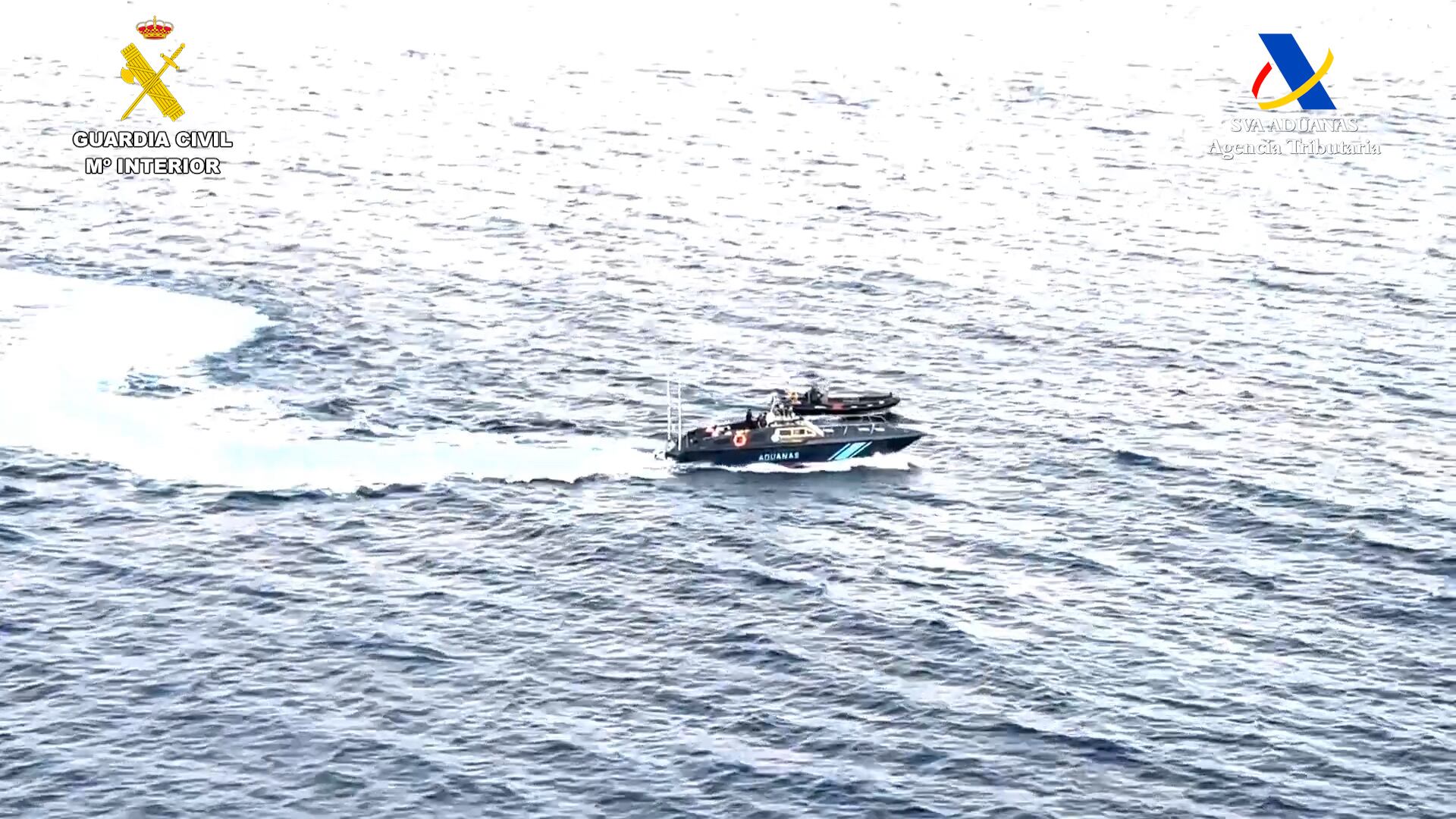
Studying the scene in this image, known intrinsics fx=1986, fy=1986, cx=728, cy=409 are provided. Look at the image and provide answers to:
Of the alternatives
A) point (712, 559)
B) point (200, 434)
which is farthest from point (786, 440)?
point (200, 434)

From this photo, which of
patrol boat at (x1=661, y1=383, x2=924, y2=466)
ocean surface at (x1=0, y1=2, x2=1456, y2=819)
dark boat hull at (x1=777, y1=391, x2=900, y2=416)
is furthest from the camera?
dark boat hull at (x1=777, y1=391, x2=900, y2=416)

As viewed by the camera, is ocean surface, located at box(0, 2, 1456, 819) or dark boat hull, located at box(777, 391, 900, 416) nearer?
ocean surface, located at box(0, 2, 1456, 819)

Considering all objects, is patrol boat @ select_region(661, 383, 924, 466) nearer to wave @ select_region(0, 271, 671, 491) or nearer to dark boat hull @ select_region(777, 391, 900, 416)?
dark boat hull @ select_region(777, 391, 900, 416)

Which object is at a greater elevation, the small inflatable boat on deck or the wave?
the small inflatable boat on deck

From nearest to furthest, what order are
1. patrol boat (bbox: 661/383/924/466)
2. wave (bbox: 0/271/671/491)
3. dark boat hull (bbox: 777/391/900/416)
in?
wave (bbox: 0/271/671/491) → patrol boat (bbox: 661/383/924/466) → dark boat hull (bbox: 777/391/900/416)

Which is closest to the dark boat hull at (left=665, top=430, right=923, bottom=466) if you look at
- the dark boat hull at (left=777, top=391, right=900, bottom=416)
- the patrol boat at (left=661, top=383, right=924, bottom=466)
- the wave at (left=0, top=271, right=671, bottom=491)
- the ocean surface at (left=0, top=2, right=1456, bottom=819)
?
the patrol boat at (left=661, top=383, right=924, bottom=466)

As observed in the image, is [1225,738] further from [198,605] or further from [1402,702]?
[198,605]

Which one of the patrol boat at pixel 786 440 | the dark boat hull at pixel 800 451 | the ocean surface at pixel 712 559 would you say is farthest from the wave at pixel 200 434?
the patrol boat at pixel 786 440
